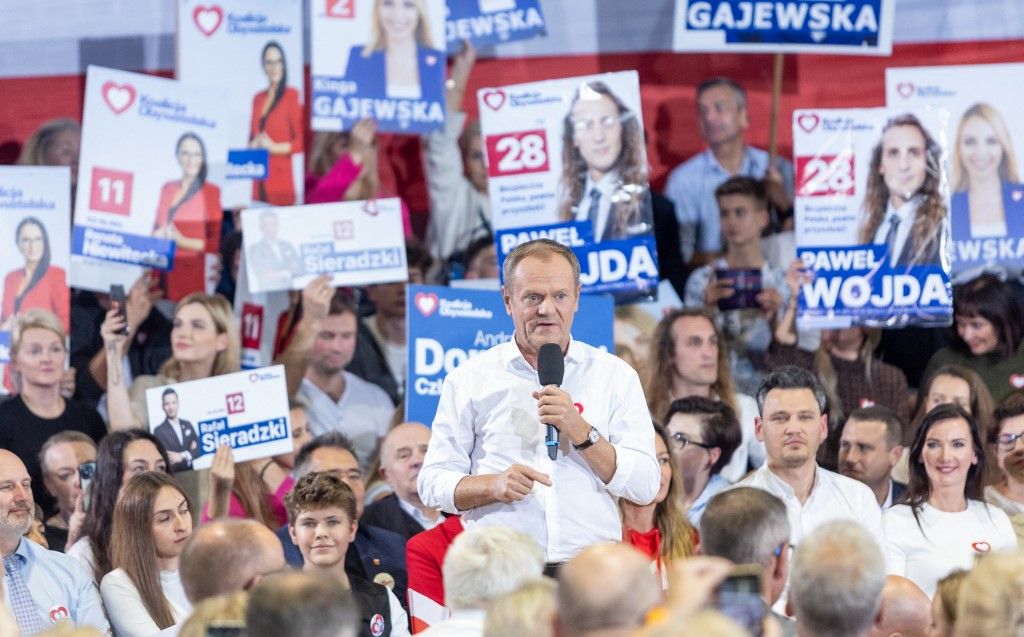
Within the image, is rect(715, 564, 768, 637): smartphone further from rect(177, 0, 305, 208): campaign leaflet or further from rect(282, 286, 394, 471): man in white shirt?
rect(177, 0, 305, 208): campaign leaflet

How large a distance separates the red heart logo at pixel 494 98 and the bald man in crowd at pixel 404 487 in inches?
58.7

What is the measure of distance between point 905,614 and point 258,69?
14.3ft

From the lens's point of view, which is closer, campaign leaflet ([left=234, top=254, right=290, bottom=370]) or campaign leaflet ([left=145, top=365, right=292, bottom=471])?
campaign leaflet ([left=145, top=365, right=292, bottom=471])

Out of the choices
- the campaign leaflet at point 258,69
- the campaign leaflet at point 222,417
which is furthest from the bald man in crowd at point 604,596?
the campaign leaflet at point 258,69

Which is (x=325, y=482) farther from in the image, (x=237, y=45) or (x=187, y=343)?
(x=237, y=45)

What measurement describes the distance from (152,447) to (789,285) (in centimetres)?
294

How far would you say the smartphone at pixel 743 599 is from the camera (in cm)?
293

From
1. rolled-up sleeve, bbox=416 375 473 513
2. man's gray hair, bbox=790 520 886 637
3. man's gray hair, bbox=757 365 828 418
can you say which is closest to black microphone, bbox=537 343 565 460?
rolled-up sleeve, bbox=416 375 473 513

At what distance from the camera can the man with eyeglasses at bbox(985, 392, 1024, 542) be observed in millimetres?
5852

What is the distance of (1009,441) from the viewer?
19.6 feet

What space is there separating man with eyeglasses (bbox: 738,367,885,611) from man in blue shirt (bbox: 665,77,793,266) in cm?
244

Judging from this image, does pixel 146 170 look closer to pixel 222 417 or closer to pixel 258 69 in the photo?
pixel 258 69

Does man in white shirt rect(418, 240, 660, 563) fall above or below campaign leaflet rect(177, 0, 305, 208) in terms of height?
below

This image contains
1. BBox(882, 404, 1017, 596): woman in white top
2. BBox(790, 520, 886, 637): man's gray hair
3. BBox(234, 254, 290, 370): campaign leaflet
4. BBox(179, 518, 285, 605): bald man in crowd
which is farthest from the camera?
BBox(234, 254, 290, 370): campaign leaflet
